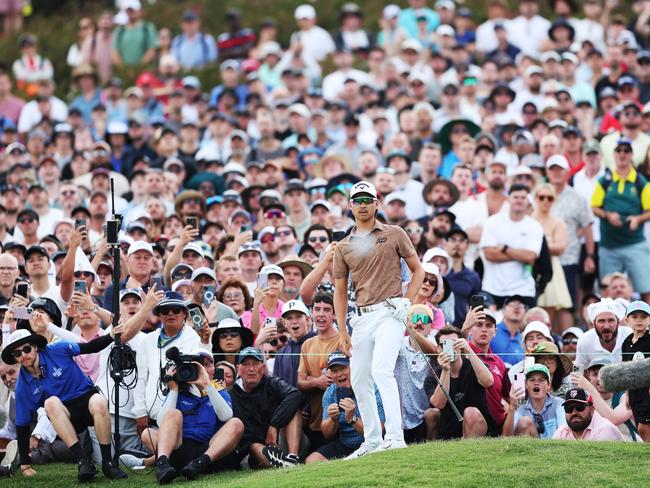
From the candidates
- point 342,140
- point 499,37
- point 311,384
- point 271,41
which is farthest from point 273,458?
point 271,41

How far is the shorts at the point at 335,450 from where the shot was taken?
680 inches

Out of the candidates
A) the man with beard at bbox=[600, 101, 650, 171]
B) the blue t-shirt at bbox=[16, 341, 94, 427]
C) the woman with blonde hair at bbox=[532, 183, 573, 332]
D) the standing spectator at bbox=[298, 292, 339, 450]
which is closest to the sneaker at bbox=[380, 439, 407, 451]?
the standing spectator at bbox=[298, 292, 339, 450]

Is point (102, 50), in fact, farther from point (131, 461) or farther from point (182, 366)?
point (182, 366)

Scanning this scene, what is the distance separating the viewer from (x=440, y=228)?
73.3 feet

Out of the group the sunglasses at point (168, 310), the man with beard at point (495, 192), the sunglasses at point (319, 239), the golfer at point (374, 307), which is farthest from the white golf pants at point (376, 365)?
the man with beard at point (495, 192)

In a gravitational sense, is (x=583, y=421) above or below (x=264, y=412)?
below

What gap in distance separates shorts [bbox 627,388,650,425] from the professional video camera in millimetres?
4758

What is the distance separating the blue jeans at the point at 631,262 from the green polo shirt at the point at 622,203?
3.9 inches

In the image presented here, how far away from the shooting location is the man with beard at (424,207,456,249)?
22266 millimetres

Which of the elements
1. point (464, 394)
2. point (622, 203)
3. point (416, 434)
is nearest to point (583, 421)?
point (464, 394)

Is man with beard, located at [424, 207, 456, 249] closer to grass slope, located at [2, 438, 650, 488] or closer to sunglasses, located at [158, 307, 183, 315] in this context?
sunglasses, located at [158, 307, 183, 315]

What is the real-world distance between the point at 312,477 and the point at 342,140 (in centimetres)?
1434

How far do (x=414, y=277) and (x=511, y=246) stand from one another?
21.8 ft

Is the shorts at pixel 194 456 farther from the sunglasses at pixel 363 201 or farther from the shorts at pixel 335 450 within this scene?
the sunglasses at pixel 363 201
